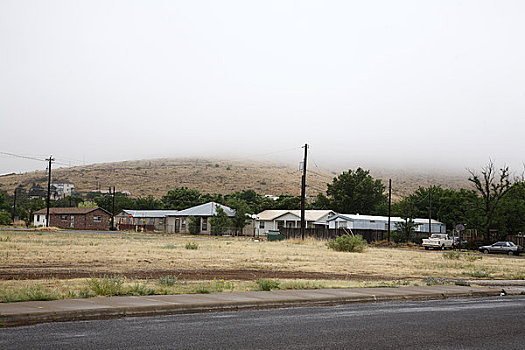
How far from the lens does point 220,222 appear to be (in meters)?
81.9

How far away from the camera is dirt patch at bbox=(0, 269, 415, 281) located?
19.7 m

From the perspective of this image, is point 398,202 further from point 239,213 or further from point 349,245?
point 349,245

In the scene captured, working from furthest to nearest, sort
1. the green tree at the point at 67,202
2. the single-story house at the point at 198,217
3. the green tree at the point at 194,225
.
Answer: the green tree at the point at 67,202, the single-story house at the point at 198,217, the green tree at the point at 194,225

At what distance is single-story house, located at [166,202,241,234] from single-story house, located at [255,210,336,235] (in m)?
4.68

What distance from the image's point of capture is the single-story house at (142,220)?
325 ft

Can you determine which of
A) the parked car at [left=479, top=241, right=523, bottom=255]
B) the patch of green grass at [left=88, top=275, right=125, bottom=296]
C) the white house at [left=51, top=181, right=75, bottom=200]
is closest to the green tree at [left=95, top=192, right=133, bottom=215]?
the white house at [left=51, top=181, right=75, bottom=200]

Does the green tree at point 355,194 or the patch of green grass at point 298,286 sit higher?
the green tree at point 355,194

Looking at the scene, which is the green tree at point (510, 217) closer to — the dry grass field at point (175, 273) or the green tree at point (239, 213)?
the dry grass field at point (175, 273)

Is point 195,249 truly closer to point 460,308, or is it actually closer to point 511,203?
point 460,308

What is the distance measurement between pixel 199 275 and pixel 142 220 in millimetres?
84033

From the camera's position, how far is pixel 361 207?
10900 centimetres

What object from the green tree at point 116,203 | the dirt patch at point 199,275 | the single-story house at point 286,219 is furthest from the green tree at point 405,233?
the green tree at point 116,203

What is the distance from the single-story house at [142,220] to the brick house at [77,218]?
416cm

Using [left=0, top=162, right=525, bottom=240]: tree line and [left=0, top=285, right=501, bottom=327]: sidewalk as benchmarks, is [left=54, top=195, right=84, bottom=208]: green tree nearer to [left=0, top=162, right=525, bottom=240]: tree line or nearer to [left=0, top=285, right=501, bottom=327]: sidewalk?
[left=0, top=162, right=525, bottom=240]: tree line
